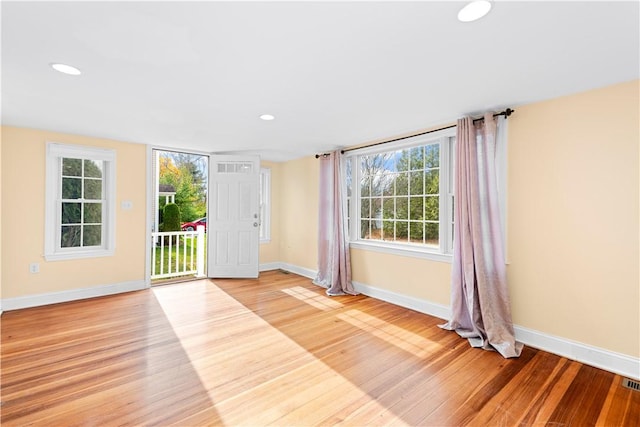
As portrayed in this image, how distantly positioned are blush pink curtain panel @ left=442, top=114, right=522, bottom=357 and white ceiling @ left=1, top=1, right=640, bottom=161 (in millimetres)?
364

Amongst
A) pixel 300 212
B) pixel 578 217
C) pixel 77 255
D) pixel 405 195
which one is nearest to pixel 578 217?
pixel 578 217

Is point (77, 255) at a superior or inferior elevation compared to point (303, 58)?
inferior

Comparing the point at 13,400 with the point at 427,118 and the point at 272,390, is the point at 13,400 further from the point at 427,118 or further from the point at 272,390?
the point at 427,118

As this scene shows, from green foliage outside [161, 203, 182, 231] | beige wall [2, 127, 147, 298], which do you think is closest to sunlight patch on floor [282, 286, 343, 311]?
beige wall [2, 127, 147, 298]

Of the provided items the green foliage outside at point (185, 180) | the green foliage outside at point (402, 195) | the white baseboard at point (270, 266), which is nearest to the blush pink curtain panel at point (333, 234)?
the green foliage outside at point (402, 195)

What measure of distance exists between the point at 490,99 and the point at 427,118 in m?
0.66

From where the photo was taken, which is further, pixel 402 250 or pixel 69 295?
pixel 69 295

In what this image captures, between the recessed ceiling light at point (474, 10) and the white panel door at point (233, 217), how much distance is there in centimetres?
418

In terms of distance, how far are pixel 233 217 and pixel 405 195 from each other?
306 centimetres

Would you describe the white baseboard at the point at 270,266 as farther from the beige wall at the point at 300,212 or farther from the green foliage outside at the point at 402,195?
the green foliage outside at the point at 402,195

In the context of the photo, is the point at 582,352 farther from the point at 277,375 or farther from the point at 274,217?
the point at 274,217

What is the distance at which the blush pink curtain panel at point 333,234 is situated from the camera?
445 cm

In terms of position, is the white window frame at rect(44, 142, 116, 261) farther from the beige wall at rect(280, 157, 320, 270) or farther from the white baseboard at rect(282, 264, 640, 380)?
the white baseboard at rect(282, 264, 640, 380)

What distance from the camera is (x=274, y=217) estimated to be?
6172 millimetres
